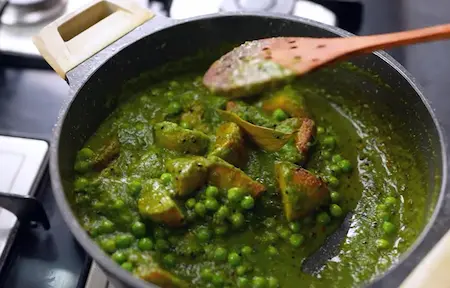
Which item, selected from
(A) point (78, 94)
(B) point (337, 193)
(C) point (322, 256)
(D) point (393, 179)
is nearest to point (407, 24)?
(D) point (393, 179)

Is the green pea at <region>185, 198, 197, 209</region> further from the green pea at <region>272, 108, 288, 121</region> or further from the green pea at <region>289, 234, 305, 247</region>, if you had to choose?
the green pea at <region>272, 108, 288, 121</region>

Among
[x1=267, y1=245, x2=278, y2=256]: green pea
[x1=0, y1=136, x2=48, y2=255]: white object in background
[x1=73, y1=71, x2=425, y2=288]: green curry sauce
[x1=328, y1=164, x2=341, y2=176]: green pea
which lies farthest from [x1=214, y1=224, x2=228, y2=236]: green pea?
[x1=0, y1=136, x2=48, y2=255]: white object in background

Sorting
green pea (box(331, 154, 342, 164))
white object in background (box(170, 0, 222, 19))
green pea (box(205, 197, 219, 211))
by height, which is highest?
white object in background (box(170, 0, 222, 19))

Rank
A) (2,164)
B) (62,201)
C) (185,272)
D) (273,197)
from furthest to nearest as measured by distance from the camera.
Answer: (2,164) → (273,197) → (185,272) → (62,201)

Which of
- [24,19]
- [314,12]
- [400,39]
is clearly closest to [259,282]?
[400,39]

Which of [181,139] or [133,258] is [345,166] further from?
[133,258]

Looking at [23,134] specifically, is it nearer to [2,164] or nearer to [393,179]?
[2,164]
